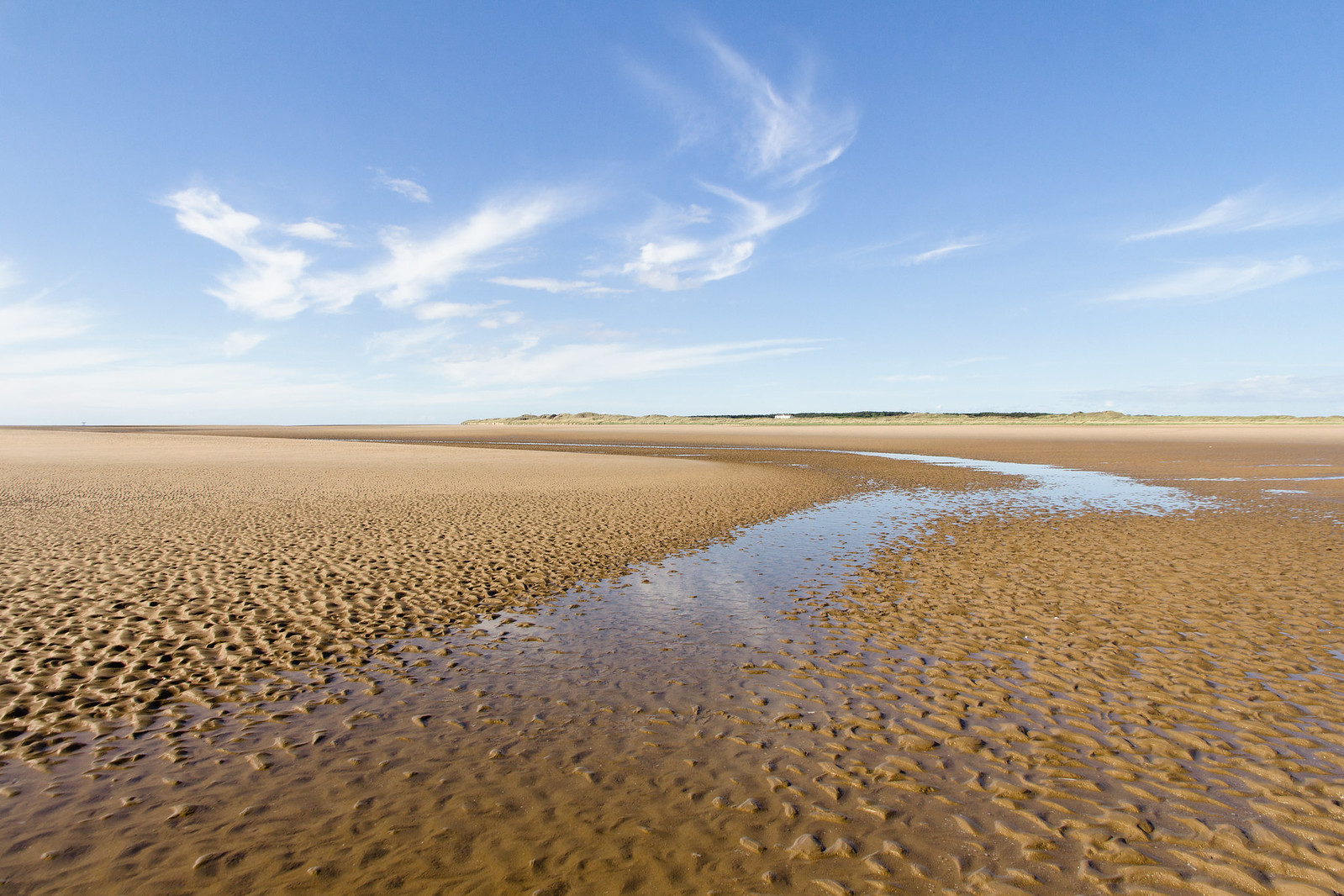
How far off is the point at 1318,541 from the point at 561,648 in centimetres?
2230

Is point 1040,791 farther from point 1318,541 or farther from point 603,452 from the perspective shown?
point 603,452

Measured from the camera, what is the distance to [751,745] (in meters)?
7.47

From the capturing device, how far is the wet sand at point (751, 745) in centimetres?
545

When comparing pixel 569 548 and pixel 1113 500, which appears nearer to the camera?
pixel 569 548

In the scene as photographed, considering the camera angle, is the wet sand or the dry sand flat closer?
the wet sand

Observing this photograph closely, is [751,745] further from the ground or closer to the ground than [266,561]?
closer to the ground

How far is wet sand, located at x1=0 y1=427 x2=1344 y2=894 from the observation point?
5449mm

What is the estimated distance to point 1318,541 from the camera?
60.2 ft

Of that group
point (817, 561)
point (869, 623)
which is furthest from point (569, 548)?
point (869, 623)

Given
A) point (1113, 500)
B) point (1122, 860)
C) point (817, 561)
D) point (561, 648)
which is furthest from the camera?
point (1113, 500)

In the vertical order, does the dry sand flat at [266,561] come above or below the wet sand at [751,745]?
above

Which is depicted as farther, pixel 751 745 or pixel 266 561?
pixel 266 561

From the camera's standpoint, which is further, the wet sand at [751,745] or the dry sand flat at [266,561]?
the dry sand flat at [266,561]

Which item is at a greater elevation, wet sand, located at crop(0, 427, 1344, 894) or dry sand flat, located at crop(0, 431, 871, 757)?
dry sand flat, located at crop(0, 431, 871, 757)
